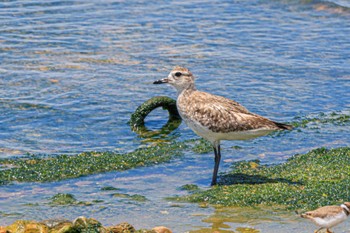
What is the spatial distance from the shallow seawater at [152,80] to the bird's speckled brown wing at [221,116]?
0.85 meters

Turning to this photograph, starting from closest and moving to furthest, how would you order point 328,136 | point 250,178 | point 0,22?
1. point 250,178
2. point 328,136
3. point 0,22

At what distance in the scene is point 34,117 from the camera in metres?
14.2

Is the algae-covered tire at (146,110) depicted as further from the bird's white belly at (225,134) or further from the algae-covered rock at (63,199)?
the algae-covered rock at (63,199)

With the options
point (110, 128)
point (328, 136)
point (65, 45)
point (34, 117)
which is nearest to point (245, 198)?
point (328, 136)

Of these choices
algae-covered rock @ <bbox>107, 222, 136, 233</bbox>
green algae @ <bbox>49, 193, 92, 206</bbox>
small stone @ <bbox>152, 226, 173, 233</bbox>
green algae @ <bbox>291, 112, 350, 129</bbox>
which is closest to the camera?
algae-covered rock @ <bbox>107, 222, 136, 233</bbox>

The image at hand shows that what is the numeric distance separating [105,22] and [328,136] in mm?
8016

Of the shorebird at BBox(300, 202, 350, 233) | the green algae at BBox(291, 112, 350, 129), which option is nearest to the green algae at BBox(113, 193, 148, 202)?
the shorebird at BBox(300, 202, 350, 233)

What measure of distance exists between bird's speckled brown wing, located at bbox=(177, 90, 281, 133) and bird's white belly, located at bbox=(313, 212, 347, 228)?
2705 millimetres

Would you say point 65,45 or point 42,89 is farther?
point 65,45

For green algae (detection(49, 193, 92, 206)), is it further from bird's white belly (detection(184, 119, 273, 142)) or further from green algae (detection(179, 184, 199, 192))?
bird's white belly (detection(184, 119, 273, 142))

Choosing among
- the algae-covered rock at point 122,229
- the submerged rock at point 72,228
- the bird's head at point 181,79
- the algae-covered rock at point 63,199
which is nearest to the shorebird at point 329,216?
the submerged rock at point 72,228

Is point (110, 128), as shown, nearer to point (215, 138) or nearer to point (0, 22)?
point (215, 138)

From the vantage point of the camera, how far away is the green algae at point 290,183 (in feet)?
33.0

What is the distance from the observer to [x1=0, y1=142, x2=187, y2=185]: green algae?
1134 cm
